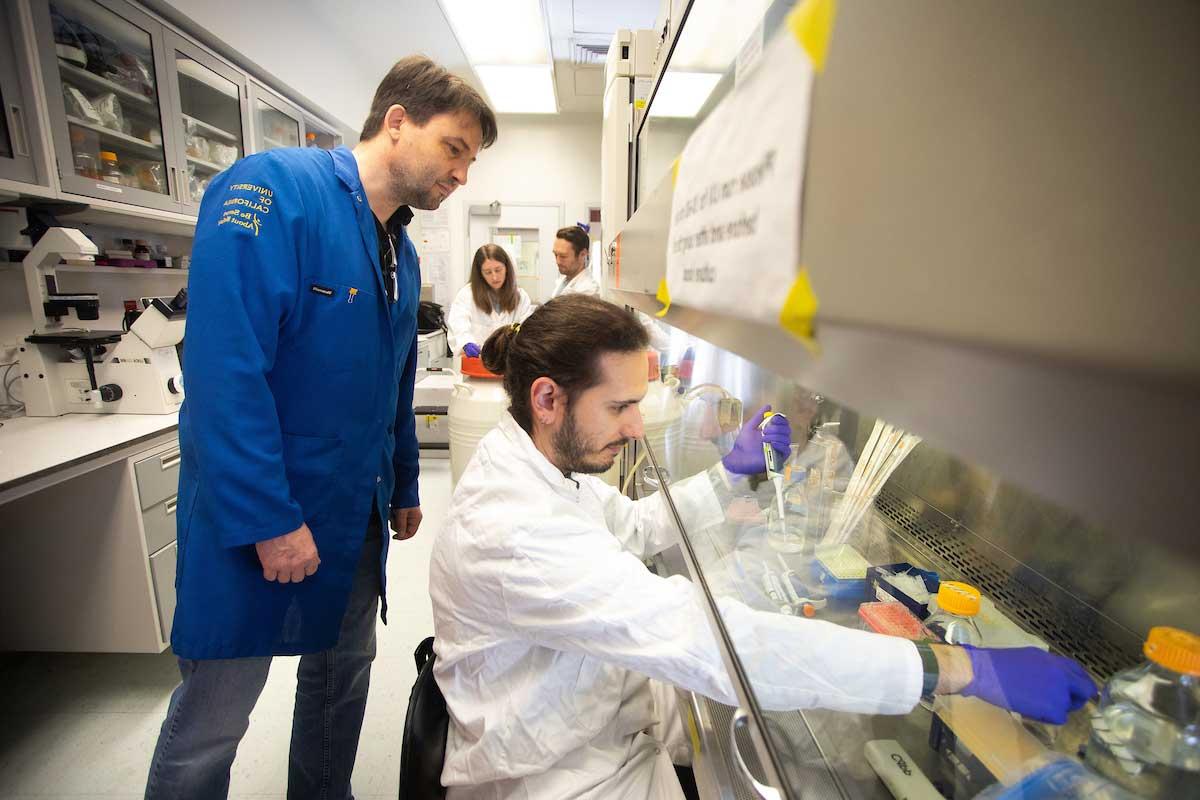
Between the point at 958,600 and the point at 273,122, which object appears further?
the point at 273,122

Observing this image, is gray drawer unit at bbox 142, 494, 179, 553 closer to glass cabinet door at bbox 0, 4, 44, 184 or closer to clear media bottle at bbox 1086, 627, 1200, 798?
glass cabinet door at bbox 0, 4, 44, 184

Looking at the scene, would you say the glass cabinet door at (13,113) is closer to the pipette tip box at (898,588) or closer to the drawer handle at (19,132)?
the drawer handle at (19,132)

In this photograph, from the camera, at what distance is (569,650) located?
82cm

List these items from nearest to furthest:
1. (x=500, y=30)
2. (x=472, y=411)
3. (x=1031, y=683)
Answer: (x=1031, y=683), (x=472, y=411), (x=500, y=30)

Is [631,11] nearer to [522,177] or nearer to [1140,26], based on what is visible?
[522,177]

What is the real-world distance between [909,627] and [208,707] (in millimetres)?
1325

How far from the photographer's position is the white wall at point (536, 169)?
547 centimetres

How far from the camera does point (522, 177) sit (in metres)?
5.58

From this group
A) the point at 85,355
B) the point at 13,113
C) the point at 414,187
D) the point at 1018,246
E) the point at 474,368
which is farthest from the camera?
the point at 474,368

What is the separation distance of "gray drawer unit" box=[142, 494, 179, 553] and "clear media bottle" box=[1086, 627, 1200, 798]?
7.77ft

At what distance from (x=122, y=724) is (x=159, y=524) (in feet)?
2.09

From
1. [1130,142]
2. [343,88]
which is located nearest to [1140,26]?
[1130,142]

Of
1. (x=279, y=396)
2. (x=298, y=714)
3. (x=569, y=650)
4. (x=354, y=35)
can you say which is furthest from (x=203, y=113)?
(x=569, y=650)

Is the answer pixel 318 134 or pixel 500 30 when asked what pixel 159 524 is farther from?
pixel 318 134
